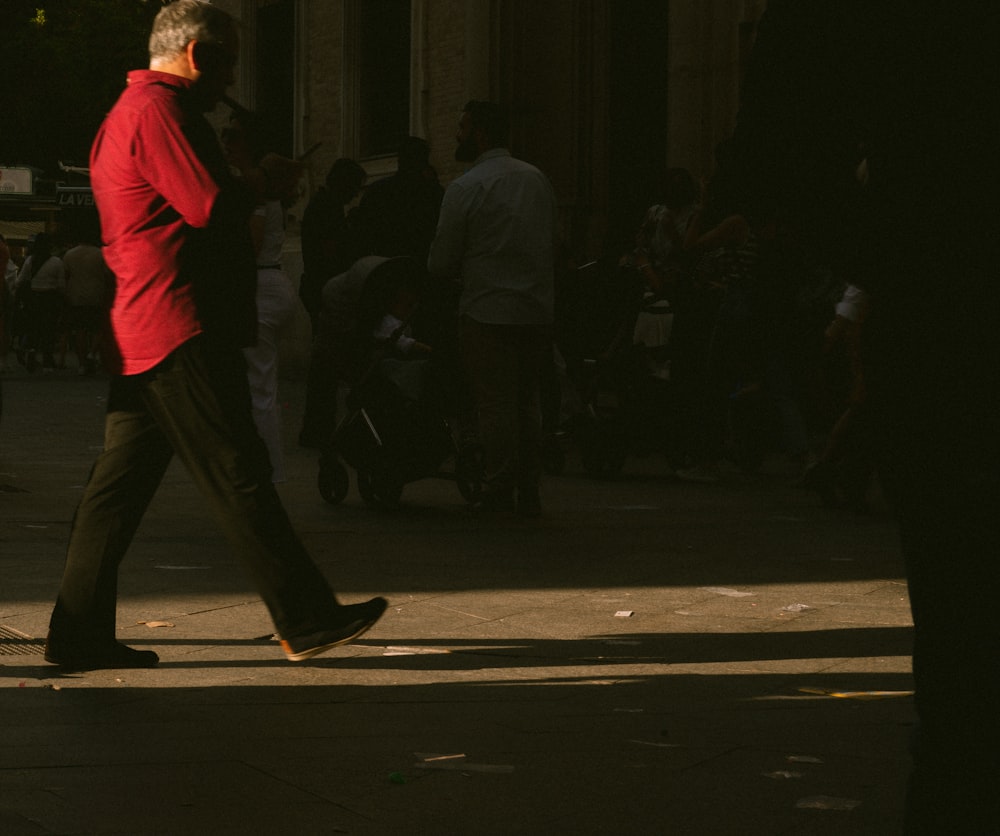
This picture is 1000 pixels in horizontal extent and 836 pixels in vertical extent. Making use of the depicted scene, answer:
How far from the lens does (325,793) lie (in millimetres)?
4215

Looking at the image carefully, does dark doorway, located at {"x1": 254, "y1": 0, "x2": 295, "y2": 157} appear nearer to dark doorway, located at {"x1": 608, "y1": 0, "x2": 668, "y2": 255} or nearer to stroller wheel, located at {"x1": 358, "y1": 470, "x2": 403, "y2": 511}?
dark doorway, located at {"x1": 608, "y1": 0, "x2": 668, "y2": 255}

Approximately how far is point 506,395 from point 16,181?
1787 inches

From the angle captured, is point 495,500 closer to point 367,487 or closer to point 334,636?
point 367,487

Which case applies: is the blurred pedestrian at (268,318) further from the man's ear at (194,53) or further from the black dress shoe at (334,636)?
the black dress shoe at (334,636)

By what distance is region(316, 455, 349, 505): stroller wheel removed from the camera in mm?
10422

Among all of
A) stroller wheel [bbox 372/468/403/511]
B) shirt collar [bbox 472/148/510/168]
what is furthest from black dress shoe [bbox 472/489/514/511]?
shirt collar [bbox 472/148/510/168]

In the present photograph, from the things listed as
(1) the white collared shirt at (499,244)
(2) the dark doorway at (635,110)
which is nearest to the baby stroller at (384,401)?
(1) the white collared shirt at (499,244)

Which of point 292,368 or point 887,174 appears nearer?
point 887,174

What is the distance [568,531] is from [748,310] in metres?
3.23

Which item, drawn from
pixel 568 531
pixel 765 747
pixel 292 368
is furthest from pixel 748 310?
pixel 292 368

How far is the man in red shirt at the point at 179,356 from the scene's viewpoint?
17.5ft

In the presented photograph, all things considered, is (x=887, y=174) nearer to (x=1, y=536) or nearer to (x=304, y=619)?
(x=304, y=619)

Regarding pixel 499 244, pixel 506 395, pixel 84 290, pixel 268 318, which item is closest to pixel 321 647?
pixel 268 318

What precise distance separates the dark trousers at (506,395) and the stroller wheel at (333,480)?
0.92 metres
